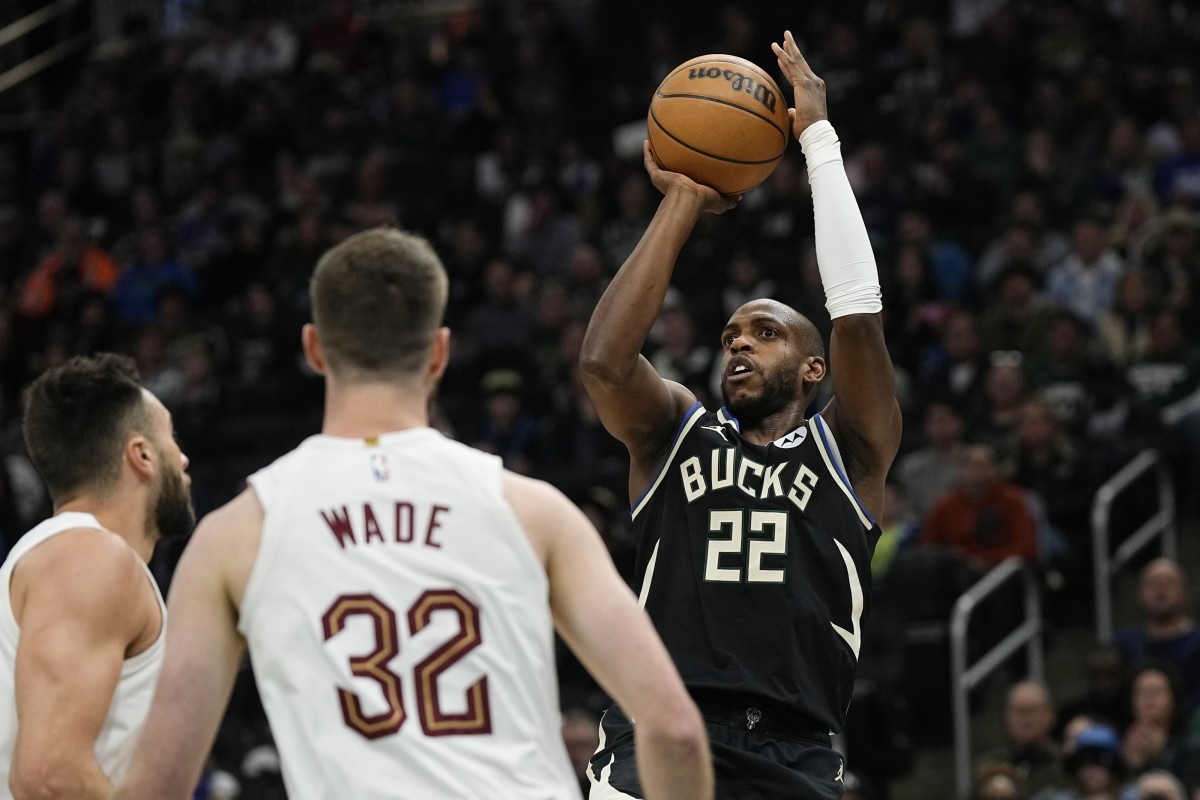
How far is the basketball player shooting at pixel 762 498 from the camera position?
15.7 feet

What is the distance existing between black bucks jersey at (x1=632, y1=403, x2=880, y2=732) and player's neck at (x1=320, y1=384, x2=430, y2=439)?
5.59 ft

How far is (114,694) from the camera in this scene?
13.7 ft

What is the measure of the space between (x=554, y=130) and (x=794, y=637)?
42.1 feet

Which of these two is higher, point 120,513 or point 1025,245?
point 1025,245

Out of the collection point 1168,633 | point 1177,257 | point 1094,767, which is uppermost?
point 1177,257

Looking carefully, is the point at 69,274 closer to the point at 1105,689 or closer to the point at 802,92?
the point at 1105,689

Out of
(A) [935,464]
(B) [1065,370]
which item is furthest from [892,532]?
(B) [1065,370]

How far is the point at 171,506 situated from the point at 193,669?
1.40 metres

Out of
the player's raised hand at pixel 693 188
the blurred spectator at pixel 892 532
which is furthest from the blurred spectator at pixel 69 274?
the player's raised hand at pixel 693 188

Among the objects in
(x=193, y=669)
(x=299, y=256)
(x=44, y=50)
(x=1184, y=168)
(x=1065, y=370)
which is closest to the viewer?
(x=193, y=669)

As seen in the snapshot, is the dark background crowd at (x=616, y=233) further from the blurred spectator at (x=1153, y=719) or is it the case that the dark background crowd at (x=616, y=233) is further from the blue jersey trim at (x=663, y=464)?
the blue jersey trim at (x=663, y=464)

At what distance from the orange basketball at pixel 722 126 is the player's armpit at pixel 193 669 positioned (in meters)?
2.39

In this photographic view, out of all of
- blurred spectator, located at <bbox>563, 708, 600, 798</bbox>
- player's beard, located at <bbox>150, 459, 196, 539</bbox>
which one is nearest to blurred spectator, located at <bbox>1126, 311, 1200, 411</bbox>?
blurred spectator, located at <bbox>563, 708, 600, 798</bbox>

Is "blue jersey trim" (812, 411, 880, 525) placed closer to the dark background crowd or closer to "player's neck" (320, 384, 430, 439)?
"player's neck" (320, 384, 430, 439)
